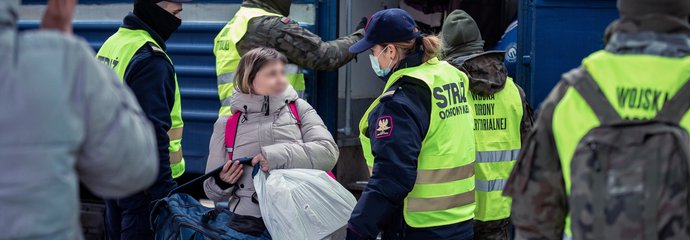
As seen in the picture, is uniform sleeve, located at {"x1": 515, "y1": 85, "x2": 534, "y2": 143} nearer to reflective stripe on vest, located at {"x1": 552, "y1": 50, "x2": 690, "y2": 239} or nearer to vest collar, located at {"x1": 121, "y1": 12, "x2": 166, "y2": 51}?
vest collar, located at {"x1": 121, "y1": 12, "x2": 166, "y2": 51}

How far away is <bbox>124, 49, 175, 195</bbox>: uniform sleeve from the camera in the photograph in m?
3.99

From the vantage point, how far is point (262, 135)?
3.95 meters

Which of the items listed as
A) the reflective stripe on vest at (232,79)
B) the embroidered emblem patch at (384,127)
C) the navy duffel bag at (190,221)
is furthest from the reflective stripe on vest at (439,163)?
the reflective stripe on vest at (232,79)

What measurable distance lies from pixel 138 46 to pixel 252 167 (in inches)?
29.3

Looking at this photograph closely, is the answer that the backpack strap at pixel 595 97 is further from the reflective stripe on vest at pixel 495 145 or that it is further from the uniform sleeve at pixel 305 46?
the uniform sleeve at pixel 305 46

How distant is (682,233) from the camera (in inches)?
85.4

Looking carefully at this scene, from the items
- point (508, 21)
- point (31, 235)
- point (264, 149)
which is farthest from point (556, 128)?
point (508, 21)

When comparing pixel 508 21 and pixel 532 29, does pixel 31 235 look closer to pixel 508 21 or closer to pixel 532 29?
pixel 532 29

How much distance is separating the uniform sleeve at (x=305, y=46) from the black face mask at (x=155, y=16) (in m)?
0.73

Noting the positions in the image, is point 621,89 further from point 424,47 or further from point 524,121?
point 524,121

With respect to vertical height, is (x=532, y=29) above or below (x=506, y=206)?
above

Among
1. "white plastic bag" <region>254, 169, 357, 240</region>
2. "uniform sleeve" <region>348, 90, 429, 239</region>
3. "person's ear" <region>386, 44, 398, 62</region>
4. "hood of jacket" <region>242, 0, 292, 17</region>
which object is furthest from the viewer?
"hood of jacket" <region>242, 0, 292, 17</region>

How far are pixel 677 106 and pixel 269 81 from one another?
2.08 m

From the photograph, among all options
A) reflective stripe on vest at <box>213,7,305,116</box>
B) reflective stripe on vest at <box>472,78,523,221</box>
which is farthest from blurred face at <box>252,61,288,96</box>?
reflective stripe on vest at <box>213,7,305,116</box>
